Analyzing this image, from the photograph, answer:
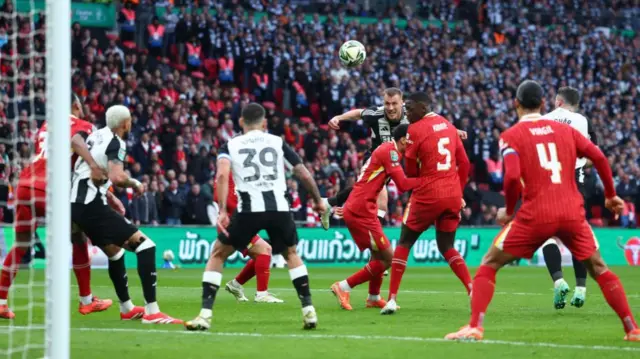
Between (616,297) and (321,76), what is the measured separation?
24660 millimetres

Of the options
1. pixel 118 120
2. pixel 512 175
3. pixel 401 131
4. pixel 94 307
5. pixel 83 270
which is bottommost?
pixel 94 307

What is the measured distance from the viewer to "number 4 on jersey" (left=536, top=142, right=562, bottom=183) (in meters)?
9.22

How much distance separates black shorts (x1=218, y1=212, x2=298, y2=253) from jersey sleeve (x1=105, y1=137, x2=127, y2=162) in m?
1.39

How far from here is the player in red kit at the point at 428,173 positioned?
12.4 metres

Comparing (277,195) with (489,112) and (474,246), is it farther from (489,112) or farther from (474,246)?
(489,112)

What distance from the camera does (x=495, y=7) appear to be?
139 ft

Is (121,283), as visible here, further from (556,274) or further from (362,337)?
(556,274)

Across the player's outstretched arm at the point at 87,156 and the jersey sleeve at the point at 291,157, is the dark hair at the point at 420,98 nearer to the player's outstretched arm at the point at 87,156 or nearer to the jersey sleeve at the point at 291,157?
the jersey sleeve at the point at 291,157

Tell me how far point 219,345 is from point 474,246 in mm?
19703

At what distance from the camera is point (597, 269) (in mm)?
9500

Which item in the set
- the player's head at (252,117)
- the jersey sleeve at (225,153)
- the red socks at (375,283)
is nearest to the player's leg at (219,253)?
the jersey sleeve at (225,153)

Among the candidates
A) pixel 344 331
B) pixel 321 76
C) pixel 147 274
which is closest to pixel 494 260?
pixel 344 331

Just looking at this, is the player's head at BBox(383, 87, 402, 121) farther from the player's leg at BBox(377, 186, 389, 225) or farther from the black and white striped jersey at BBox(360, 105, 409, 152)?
the player's leg at BBox(377, 186, 389, 225)

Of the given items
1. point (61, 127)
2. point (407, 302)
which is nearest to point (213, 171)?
point (407, 302)
